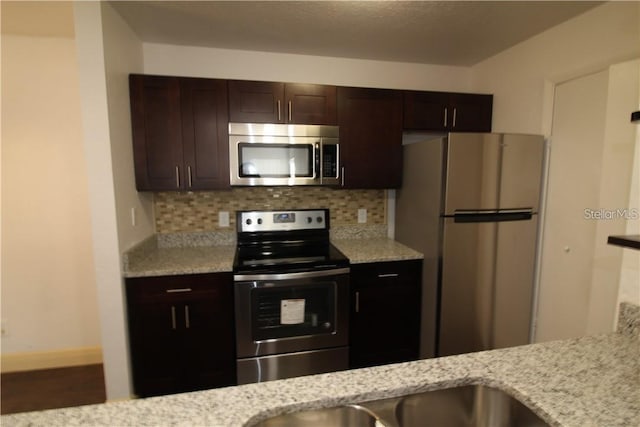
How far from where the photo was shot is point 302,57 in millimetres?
2502

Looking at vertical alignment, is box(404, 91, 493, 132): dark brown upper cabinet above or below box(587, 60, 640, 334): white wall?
above

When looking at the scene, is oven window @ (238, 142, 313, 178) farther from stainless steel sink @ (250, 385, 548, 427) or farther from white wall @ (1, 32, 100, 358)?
stainless steel sink @ (250, 385, 548, 427)

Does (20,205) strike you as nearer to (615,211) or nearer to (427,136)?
(427,136)

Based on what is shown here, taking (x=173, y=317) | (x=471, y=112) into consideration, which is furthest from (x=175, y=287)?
(x=471, y=112)

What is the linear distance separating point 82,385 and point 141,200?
141 cm

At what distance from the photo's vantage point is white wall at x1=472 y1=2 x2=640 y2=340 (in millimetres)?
1664

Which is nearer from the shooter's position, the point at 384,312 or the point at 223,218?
the point at 384,312

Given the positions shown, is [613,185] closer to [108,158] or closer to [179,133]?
[179,133]

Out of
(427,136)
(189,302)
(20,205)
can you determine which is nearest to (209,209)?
(189,302)

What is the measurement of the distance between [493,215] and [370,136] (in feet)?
3.41

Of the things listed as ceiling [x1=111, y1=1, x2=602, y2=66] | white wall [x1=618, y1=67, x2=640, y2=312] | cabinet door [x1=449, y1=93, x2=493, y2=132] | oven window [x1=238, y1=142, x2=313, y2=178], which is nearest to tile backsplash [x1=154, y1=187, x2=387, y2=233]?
oven window [x1=238, y1=142, x2=313, y2=178]

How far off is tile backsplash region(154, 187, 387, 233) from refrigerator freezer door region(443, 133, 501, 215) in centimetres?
86

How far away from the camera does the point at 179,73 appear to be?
2326 mm

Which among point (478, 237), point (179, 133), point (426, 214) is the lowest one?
point (478, 237)
